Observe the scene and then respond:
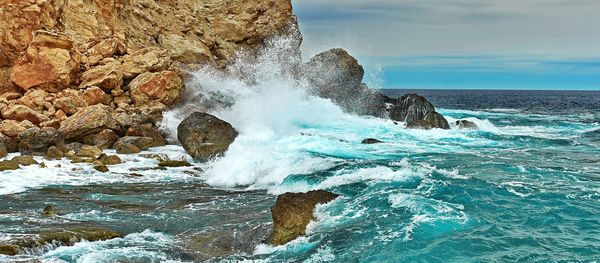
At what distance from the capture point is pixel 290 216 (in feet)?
40.0

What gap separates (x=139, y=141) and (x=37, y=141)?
3.79m

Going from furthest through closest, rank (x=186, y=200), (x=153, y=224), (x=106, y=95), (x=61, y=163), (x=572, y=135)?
(x=572, y=135), (x=106, y=95), (x=61, y=163), (x=186, y=200), (x=153, y=224)

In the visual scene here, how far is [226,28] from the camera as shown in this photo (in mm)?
40969

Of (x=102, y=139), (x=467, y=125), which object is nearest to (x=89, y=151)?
(x=102, y=139)

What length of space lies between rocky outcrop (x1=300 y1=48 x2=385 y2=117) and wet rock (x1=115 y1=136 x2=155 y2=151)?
18.4 meters

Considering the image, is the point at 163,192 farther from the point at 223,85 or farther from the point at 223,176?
the point at 223,85

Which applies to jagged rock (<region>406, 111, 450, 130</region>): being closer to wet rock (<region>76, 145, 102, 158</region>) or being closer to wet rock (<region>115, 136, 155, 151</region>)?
wet rock (<region>115, 136, 155, 151</region>)

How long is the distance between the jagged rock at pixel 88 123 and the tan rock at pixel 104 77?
3.44 metres

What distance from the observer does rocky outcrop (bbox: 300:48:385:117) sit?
4144 cm

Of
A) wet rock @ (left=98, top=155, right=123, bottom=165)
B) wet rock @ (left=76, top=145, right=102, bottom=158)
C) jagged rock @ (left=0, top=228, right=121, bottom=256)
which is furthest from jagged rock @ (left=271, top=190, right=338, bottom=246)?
wet rock @ (left=76, top=145, right=102, bottom=158)

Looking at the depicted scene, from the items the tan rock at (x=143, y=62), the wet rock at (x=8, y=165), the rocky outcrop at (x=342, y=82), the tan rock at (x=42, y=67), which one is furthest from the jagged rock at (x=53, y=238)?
the rocky outcrop at (x=342, y=82)

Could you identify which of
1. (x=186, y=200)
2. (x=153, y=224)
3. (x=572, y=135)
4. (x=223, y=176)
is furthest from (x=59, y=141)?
(x=572, y=135)

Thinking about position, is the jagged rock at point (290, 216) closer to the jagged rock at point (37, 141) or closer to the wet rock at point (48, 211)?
the wet rock at point (48, 211)

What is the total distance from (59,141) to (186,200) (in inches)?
381
